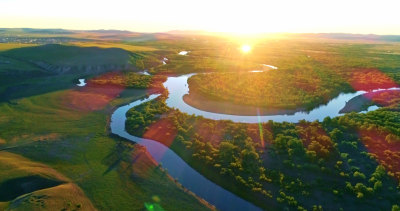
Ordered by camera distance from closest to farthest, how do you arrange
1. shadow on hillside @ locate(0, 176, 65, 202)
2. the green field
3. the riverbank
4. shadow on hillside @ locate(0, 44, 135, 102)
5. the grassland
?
1. the grassland
2. shadow on hillside @ locate(0, 176, 65, 202)
3. the green field
4. the riverbank
5. shadow on hillside @ locate(0, 44, 135, 102)

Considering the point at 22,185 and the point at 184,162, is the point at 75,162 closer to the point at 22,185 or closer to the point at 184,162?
the point at 22,185

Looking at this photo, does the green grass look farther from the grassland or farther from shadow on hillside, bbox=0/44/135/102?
shadow on hillside, bbox=0/44/135/102

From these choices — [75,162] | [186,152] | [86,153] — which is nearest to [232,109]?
[186,152]

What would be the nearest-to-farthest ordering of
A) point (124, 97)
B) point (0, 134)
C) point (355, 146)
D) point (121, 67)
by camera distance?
point (355, 146) → point (0, 134) → point (124, 97) → point (121, 67)

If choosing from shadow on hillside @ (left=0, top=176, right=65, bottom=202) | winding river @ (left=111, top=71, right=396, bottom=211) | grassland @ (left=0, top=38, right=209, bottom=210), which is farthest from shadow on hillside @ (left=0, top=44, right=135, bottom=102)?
shadow on hillside @ (left=0, top=176, right=65, bottom=202)

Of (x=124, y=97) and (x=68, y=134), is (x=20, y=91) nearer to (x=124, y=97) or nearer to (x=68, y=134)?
(x=124, y=97)

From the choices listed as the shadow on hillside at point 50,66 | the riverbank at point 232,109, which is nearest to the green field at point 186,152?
the shadow on hillside at point 50,66

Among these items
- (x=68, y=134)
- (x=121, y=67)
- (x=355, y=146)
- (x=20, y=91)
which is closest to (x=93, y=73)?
(x=121, y=67)

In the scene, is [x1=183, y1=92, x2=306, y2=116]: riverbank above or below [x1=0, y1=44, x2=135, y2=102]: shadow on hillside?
below
